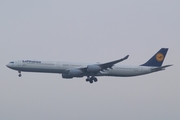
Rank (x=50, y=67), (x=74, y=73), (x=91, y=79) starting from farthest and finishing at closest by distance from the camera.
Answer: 1. (x=91, y=79)
2. (x=74, y=73)
3. (x=50, y=67)

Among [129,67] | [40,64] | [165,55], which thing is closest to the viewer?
[40,64]

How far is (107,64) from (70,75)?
6053 mm

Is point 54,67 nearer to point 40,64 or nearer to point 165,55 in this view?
point 40,64

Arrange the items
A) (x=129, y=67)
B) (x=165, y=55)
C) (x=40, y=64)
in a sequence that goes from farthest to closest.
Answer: (x=165, y=55) < (x=129, y=67) < (x=40, y=64)

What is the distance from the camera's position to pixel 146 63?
7888 cm

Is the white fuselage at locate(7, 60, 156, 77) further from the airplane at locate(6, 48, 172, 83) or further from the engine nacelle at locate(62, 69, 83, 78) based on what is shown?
the engine nacelle at locate(62, 69, 83, 78)

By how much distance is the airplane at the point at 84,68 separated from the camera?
230ft

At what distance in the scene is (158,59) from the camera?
262 ft

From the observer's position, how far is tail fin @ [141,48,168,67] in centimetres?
7900

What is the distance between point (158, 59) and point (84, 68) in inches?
601

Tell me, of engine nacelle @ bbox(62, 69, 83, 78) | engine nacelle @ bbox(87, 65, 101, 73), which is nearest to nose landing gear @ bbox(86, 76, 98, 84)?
engine nacelle @ bbox(87, 65, 101, 73)

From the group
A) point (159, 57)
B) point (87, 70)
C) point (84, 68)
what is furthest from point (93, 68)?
point (159, 57)

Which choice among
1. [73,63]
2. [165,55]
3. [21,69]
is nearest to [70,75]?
[73,63]

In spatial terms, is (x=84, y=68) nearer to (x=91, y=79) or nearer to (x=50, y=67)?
(x=91, y=79)
